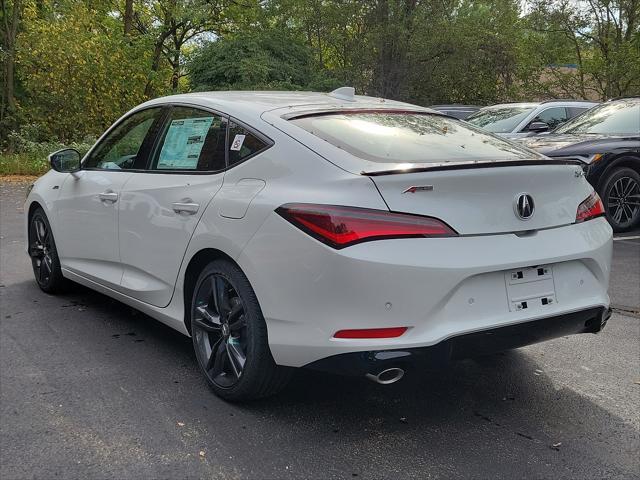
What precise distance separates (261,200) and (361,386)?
1.23 meters

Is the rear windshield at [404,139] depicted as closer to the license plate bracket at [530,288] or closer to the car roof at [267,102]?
the car roof at [267,102]

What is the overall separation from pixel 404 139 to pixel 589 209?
Answer: 1002 mm

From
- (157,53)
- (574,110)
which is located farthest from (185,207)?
(157,53)

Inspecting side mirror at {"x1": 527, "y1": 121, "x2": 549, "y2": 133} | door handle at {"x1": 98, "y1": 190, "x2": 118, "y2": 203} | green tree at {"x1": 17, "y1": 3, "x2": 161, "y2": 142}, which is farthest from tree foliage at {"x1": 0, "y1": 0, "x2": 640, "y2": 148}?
door handle at {"x1": 98, "y1": 190, "x2": 118, "y2": 203}

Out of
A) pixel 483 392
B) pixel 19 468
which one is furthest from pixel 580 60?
pixel 19 468

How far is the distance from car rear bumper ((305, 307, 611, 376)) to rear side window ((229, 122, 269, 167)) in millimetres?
1142

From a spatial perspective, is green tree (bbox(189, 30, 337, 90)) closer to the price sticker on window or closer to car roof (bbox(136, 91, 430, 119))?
car roof (bbox(136, 91, 430, 119))

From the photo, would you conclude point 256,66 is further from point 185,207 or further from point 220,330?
point 220,330

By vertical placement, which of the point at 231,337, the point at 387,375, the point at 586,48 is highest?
the point at 586,48

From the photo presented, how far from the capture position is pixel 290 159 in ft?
10.5

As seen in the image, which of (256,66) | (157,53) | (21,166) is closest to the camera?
(21,166)

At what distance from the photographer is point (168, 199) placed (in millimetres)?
3809

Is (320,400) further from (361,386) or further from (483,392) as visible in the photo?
(483,392)

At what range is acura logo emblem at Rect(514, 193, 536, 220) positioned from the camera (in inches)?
120
